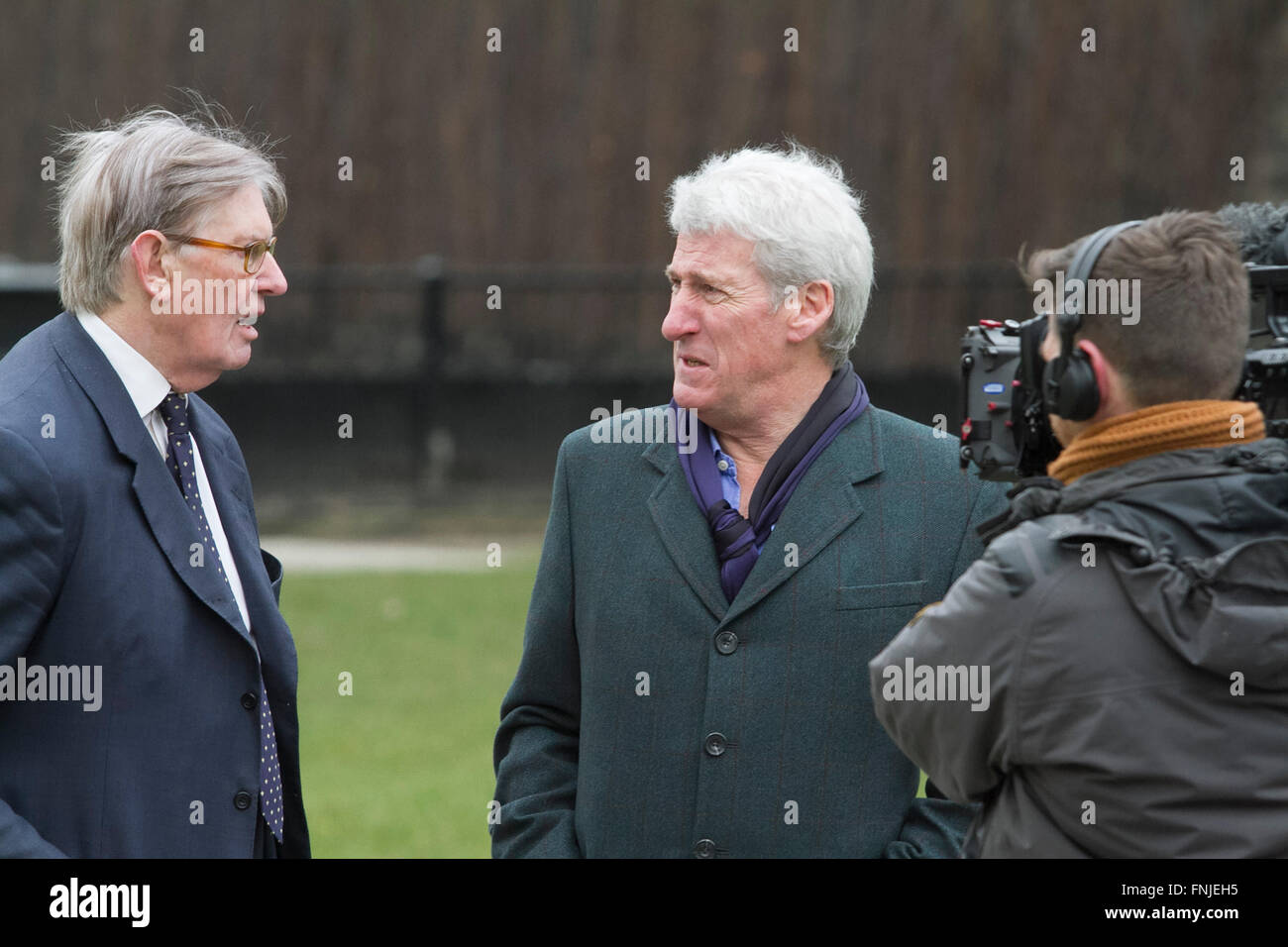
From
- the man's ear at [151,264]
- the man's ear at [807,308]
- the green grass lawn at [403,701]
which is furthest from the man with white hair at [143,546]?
the green grass lawn at [403,701]

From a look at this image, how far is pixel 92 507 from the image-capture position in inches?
117

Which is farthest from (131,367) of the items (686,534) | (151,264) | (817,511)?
(817,511)

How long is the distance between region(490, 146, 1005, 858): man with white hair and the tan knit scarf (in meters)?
0.83

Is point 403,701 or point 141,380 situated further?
point 403,701

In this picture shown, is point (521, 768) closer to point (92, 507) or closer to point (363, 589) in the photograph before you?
point (92, 507)

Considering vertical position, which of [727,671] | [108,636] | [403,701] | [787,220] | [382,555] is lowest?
[403,701]

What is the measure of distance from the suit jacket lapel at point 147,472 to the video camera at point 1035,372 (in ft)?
4.57

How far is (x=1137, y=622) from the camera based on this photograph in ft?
7.77

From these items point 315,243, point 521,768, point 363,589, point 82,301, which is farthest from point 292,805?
point 315,243

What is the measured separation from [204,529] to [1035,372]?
160cm

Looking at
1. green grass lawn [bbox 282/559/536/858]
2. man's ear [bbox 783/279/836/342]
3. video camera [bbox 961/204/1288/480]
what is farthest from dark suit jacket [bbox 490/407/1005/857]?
green grass lawn [bbox 282/559/536/858]

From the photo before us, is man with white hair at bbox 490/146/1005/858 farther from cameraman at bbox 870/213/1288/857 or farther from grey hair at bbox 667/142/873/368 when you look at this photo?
cameraman at bbox 870/213/1288/857

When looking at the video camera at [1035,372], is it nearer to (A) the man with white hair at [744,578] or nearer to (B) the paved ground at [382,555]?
(A) the man with white hair at [744,578]

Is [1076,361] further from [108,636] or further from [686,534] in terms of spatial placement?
[108,636]
